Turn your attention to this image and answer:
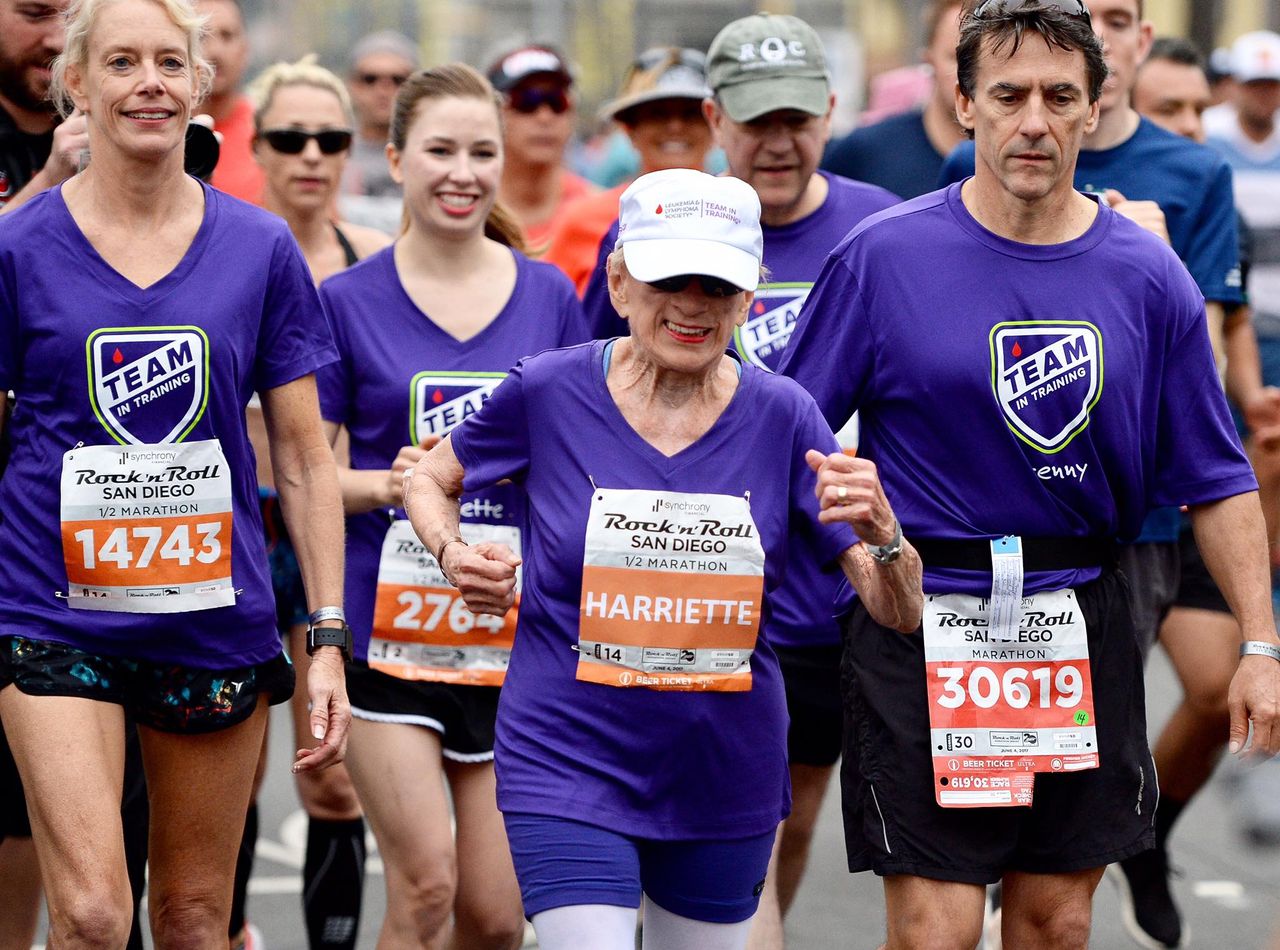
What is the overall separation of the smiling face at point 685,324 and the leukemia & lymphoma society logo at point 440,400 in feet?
4.49

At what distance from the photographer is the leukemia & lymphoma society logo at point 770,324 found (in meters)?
5.82

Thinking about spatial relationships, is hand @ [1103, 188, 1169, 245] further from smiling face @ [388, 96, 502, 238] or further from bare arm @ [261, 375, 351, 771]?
bare arm @ [261, 375, 351, 771]

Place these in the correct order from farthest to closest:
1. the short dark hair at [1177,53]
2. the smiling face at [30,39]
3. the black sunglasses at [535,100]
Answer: the short dark hair at [1177,53], the black sunglasses at [535,100], the smiling face at [30,39]

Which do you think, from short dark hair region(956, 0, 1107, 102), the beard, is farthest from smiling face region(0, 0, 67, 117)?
short dark hair region(956, 0, 1107, 102)

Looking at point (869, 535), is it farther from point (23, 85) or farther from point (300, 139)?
point (300, 139)

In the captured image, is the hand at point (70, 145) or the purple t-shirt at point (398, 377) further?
the purple t-shirt at point (398, 377)

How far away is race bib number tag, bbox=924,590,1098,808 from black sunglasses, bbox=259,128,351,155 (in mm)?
3039

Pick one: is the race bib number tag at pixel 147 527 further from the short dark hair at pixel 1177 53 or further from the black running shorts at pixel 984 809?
the short dark hair at pixel 1177 53

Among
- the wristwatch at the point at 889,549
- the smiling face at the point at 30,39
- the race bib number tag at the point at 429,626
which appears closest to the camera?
the wristwatch at the point at 889,549

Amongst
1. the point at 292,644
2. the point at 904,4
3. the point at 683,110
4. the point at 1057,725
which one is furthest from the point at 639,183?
the point at 904,4

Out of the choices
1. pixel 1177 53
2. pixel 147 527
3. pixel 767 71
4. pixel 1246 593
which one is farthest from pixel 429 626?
pixel 1177 53

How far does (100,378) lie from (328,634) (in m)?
0.76

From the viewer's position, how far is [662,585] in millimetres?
4297

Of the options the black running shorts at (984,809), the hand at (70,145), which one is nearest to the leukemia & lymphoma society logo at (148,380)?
the hand at (70,145)
